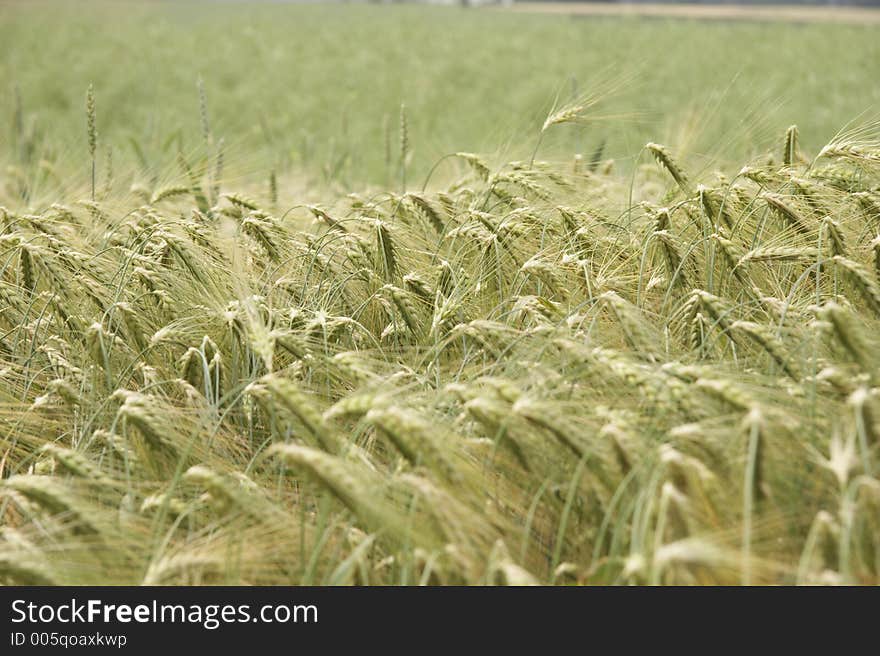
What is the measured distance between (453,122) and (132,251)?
8.16 metres

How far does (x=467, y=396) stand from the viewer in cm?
159

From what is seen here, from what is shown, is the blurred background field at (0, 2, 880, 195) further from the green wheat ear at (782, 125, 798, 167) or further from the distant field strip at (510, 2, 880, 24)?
the distant field strip at (510, 2, 880, 24)

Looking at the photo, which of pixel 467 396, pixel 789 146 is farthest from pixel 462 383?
pixel 789 146

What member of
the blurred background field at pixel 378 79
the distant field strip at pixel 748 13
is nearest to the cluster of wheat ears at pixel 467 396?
the blurred background field at pixel 378 79

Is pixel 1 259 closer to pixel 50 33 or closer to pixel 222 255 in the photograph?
pixel 222 255

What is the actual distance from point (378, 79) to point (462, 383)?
43.8 ft

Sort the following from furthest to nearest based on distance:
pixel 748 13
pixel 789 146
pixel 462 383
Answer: pixel 748 13 → pixel 789 146 → pixel 462 383

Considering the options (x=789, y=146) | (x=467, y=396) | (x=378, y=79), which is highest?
(x=378, y=79)

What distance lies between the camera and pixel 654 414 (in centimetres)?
162

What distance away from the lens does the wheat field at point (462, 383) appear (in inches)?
54.3

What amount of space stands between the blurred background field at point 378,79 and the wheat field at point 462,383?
0.80 meters

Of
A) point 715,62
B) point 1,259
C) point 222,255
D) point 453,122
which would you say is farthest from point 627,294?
point 715,62

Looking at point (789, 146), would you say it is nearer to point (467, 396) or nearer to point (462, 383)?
point (462, 383)

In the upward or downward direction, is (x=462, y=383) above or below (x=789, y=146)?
below
